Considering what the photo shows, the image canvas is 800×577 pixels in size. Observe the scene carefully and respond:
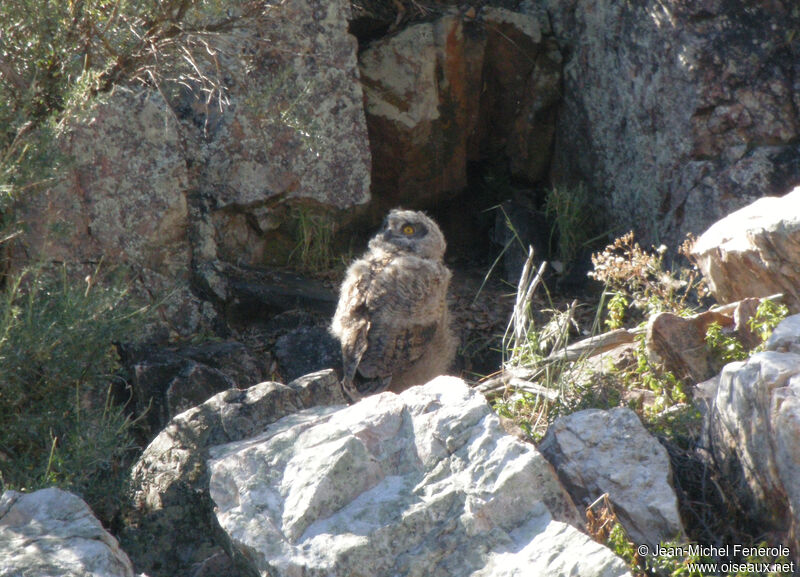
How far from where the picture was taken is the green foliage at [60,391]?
357 centimetres

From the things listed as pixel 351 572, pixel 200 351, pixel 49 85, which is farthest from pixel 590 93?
pixel 351 572

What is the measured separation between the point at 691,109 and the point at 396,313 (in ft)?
8.90

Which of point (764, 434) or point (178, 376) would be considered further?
point (178, 376)

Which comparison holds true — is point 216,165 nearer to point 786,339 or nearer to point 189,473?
point 189,473

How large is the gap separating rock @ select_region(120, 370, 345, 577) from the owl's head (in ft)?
6.28

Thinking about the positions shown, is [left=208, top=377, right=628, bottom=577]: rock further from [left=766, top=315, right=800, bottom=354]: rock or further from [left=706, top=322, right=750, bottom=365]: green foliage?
[left=706, top=322, right=750, bottom=365]: green foliage

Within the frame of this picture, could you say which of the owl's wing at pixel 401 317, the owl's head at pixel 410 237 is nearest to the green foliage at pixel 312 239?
the owl's head at pixel 410 237

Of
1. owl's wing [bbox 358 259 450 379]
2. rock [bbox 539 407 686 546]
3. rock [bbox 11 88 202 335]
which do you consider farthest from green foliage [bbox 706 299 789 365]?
rock [bbox 11 88 202 335]

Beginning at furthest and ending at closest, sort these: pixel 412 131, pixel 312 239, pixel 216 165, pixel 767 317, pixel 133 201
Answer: pixel 412 131 → pixel 312 239 → pixel 216 165 → pixel 133 201 → pixel 767 317

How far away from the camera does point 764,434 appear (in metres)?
3.22

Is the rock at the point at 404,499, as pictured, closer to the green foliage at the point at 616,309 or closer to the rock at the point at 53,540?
the rock at the point at 53,540

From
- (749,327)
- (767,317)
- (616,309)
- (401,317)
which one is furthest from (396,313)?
(767,317)

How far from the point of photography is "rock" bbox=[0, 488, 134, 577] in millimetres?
2641

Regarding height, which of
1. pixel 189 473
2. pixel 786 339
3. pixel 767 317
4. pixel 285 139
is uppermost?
pixel 285 139
